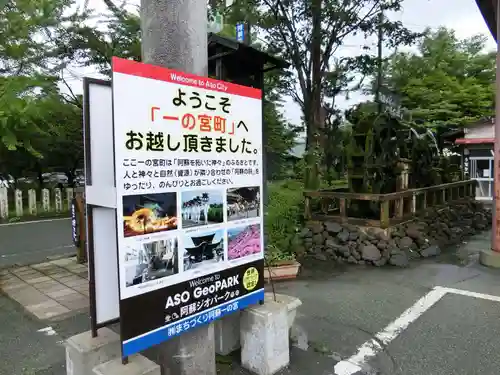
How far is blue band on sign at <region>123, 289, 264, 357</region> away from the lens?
2068mm

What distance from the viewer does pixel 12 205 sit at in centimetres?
1262

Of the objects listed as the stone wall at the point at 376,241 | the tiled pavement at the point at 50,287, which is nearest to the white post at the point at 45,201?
the tiled pavement at the point at 50,287

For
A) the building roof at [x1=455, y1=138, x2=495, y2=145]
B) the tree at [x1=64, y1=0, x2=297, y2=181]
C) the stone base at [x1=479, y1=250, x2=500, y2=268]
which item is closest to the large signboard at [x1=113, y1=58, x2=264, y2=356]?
the stone base at [x1=479, y1=250, x2=500, y2=268]

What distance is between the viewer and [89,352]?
2.21m

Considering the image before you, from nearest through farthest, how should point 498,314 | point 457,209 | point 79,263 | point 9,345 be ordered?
1. point 9,345
2. point 498,314
3. point 79,263
4. point 457,209

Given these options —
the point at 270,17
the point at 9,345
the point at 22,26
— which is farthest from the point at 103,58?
the point at 9,345

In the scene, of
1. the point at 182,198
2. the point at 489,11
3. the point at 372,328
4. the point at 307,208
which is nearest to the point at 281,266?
the point at 372,328

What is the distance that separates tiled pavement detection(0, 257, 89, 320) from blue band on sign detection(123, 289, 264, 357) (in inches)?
91.6

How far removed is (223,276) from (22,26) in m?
8.74

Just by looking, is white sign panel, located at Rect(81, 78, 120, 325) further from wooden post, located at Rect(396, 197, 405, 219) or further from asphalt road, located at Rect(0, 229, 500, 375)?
wooden post, located at Rect(396, 197, 405, 219)

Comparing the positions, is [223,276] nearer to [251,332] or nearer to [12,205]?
[251,332]

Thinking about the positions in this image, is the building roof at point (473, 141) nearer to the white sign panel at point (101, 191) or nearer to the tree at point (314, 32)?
the tree at point (314, 32)

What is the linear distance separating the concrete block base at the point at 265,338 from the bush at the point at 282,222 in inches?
86.9

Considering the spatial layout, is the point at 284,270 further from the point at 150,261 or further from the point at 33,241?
the point at 33,241
